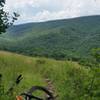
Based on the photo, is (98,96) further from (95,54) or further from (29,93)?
(29,93)

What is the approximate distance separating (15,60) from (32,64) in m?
1.05

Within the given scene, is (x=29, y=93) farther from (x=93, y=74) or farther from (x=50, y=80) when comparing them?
(x=50, y=80)

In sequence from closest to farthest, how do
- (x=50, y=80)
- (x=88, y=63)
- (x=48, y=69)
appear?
(x=88, y=63)
(x=50, y=80)
(x=48, y=69)

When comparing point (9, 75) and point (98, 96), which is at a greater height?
point (9, 75)

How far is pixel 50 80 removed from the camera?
1539 cm

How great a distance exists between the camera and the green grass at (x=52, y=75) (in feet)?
26.6

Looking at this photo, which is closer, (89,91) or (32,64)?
(89,91)

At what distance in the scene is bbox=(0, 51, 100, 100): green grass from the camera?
A: 811cm

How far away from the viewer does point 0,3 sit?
51.4ft

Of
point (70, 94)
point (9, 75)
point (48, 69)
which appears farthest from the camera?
point (48, 69)

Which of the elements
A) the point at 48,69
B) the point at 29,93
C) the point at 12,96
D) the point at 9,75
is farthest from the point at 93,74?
the point at 48,69

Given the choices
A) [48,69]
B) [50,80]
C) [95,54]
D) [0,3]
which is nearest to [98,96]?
[95,54]

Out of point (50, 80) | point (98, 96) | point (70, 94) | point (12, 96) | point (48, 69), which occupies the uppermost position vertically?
point (48, 69)

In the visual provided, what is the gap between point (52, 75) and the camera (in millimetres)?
16672
